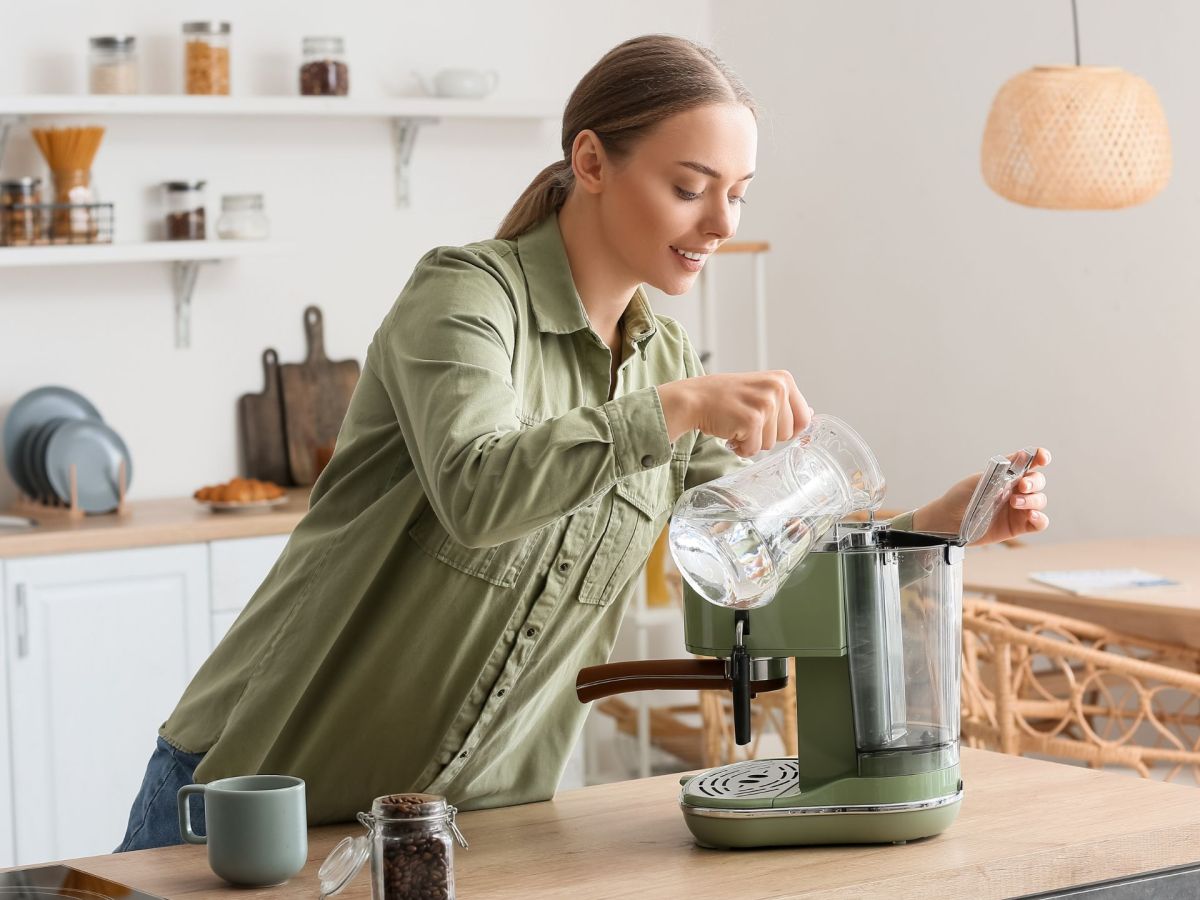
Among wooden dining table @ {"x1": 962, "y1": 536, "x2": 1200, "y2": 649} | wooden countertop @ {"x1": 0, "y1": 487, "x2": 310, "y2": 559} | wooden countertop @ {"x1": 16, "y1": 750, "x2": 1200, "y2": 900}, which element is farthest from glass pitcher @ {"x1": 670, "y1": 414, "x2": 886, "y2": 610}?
wooden countertop @ {"x1": 0, "y1": 487, "x2": 310, "y2": 559}

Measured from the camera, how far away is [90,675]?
3.49 m

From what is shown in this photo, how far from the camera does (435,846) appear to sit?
124 cm

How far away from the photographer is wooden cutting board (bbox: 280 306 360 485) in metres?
4.17

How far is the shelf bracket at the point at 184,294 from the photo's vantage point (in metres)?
4.03

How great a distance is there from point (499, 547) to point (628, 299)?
Result: 1.00 ft

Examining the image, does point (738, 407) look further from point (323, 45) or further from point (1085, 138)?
point (323, 45)

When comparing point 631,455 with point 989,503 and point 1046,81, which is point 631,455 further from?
point 1046,81

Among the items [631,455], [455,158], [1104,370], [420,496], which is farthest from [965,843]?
[455,158]

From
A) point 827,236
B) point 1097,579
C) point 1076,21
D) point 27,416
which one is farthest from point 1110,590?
point 27,416

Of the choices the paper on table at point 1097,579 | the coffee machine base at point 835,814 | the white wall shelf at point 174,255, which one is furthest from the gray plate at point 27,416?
the coffee machine base at point 835,814

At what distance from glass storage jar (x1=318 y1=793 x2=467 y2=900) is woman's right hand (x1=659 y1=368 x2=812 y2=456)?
1.13 ft

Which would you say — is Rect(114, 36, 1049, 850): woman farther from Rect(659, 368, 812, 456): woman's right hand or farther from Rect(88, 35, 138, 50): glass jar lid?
Rect(88, 35, 138, 50): glass jar lid

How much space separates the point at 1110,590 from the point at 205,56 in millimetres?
2346

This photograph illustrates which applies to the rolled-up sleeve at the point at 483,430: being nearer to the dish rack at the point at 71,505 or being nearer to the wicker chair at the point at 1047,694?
the wicker chair at the point at 1047,694
